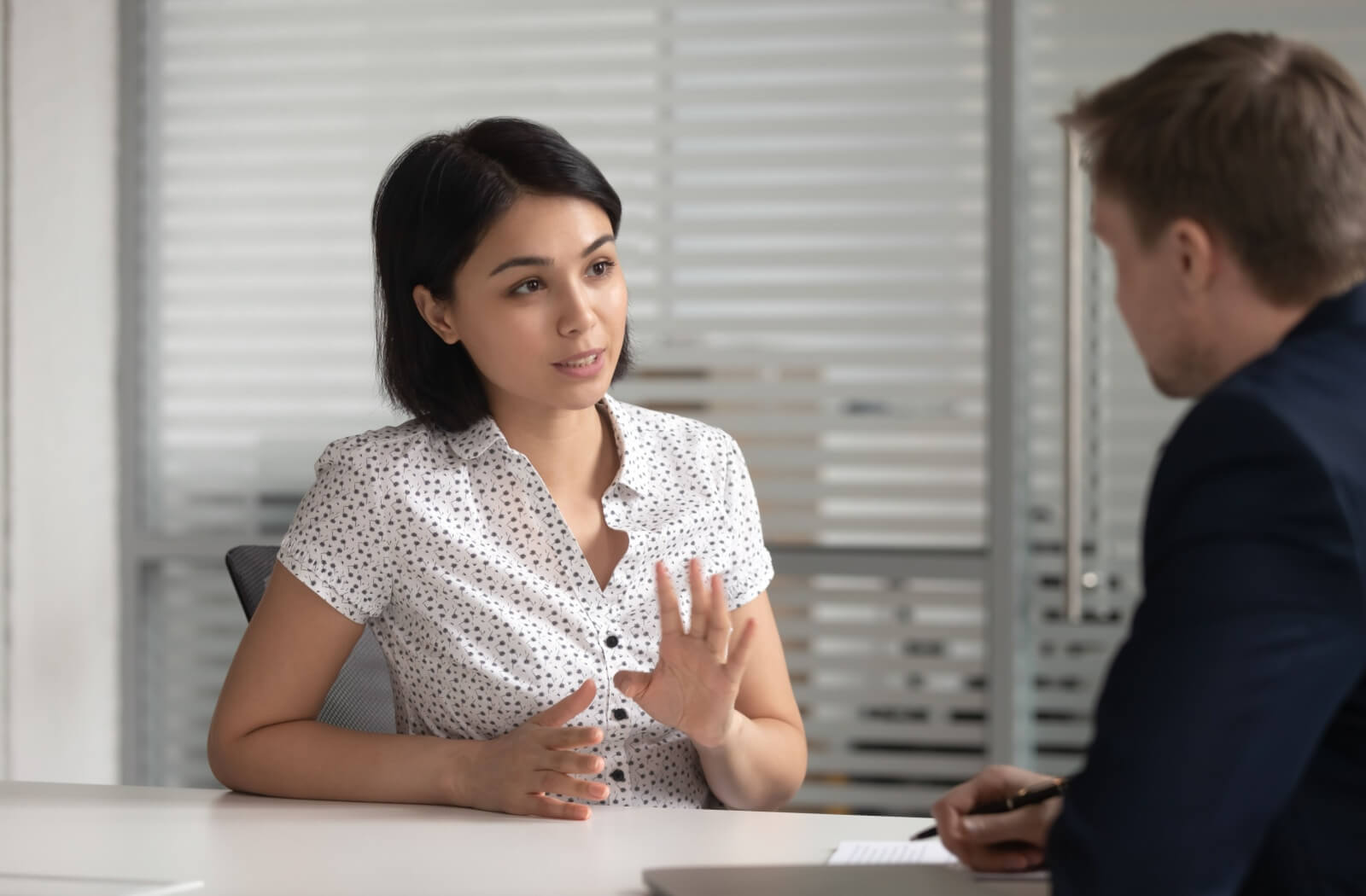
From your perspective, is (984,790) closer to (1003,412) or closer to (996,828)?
(996,828)

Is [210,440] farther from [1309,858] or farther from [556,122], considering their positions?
[1309,858]

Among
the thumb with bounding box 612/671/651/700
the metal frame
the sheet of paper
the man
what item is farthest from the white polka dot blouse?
the metal frame

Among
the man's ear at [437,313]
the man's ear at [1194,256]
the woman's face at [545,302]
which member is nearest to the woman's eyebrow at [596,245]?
the woman's face at [545,302]

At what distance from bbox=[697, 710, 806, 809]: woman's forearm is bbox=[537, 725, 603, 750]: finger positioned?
0.72 ft

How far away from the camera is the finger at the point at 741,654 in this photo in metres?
1.43

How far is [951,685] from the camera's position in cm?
326

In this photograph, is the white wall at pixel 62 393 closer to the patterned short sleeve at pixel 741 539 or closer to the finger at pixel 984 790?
the patterned short sleeve at pixel 741 539

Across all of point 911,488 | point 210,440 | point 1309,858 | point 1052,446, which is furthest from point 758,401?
point 1309,858

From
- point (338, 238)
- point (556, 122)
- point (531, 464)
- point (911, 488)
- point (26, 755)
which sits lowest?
point (26, 755)

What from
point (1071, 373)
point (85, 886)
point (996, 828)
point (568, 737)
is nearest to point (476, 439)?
point (568, 737)

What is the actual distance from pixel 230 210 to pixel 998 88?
193cm

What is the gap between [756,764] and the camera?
5.74 feet

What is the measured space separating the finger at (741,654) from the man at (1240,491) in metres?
0.52

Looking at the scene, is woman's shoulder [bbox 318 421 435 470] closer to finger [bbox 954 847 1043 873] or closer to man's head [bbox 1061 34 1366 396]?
finger [bbox 954 847 1043 873]
